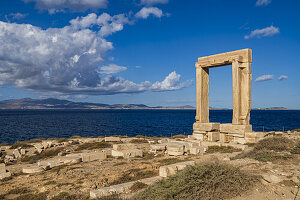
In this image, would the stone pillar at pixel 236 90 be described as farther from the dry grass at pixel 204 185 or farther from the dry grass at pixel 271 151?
the dry grass at pixel 204 185

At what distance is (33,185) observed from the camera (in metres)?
8.69

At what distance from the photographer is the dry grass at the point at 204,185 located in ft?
18.3

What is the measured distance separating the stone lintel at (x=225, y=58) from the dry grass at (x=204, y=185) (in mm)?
10634

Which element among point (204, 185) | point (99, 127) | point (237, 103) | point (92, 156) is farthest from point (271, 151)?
point (99, 127)

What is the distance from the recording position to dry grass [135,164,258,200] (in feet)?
18.3

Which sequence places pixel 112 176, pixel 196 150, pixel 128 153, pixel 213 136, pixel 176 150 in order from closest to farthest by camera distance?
pixel 112 176
pixel 176 150
pixel 196 150
pixel 128 153
pixel 213 136

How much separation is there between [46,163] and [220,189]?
9.17 metres

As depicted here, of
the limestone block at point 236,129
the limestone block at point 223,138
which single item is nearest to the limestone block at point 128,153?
the limestone block at point 223,138

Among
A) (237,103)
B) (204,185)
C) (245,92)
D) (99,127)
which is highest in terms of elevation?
(245,92)

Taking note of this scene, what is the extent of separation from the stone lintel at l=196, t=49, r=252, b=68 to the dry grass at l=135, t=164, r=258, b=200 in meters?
10.6

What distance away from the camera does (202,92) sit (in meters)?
17.5

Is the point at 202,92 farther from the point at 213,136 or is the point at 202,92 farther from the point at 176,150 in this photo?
the point at 176,150

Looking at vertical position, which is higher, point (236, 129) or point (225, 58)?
point (225, 58)

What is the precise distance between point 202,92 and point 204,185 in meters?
12.2
